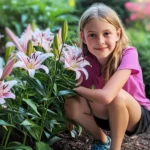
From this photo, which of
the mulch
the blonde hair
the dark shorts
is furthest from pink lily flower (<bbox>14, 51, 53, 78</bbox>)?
the mulch

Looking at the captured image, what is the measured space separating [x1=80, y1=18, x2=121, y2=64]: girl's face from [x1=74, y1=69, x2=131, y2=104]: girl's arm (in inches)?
5.6

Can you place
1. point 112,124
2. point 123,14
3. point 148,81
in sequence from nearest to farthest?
point 112,124 → point 148,81 → point 123,14

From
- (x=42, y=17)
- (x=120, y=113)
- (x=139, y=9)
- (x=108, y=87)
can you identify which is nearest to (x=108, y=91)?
(x=108, y=87)

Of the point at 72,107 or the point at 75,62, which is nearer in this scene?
the point at 75,62

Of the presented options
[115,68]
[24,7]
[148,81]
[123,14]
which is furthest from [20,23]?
[115,68]

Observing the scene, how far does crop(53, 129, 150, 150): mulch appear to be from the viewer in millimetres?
2117

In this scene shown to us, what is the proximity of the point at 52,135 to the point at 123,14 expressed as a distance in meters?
5.54

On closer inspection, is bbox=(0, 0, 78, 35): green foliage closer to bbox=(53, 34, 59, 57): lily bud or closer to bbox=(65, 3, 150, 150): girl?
bbox=(65, 3, 150, 150): girl

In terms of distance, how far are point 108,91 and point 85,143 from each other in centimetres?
60

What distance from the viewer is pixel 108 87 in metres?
1.70

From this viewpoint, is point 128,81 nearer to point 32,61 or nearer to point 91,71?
point 91,71

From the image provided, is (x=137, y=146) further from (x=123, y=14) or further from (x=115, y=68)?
(x=123, y=14)

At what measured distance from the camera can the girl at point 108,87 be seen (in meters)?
1.76

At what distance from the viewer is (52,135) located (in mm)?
2090
